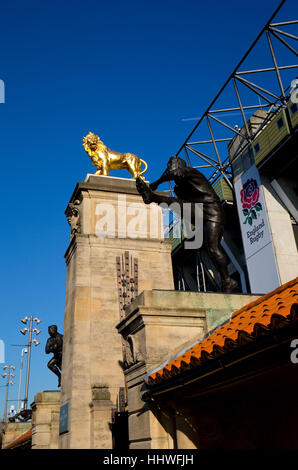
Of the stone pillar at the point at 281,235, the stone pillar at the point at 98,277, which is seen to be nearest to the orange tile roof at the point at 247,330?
the stone pillar at the point at 98,277

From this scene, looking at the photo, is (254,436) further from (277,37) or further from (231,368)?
(277,37)

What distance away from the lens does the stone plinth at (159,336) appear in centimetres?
760

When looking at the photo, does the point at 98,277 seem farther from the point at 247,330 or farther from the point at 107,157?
the point at 247,330

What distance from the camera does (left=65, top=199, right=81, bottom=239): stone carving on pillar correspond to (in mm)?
18953

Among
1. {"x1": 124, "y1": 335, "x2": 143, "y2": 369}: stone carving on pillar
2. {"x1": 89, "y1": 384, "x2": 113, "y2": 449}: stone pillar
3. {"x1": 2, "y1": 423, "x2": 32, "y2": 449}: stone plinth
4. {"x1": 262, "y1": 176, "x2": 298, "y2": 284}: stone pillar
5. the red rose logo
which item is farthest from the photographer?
{"x1": 2, "y1": 423, "x2": 32, "y2": 449}: stone plinth

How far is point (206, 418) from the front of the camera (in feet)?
24.8

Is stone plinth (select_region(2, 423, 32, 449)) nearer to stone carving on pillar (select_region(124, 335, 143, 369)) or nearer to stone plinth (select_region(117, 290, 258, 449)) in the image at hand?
stone carving on pillar (select_region(124, 335, 143, 369))

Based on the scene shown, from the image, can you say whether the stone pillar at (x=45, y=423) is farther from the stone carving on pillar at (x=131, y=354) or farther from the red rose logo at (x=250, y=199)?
the stone carving on pillar at (x=131, y=354)

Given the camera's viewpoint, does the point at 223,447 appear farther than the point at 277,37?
No

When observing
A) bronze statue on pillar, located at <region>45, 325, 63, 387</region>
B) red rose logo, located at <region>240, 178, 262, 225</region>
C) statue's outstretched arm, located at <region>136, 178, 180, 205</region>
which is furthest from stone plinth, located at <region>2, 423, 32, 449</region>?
statue's outstretched arm, located at <region>136, 178, 180, 205</region>

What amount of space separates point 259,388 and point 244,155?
1832 centimetres

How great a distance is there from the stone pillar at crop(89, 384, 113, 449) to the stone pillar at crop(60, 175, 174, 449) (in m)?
0.17

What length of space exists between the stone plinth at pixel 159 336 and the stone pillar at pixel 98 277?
7.08 m

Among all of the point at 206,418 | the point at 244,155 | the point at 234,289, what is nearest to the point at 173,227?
the point at 244,155
